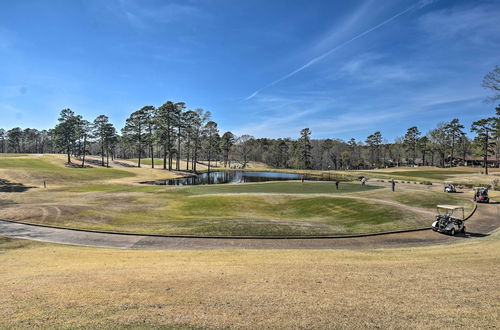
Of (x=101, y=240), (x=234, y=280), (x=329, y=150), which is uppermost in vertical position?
(x=329, y=150)

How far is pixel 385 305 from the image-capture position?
790 centimetres

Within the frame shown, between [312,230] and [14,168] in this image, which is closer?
[312,230]

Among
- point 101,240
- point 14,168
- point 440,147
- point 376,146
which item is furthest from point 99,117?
point 440,147

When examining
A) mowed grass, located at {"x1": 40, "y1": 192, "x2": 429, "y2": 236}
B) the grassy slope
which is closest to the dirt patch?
the grassy slope

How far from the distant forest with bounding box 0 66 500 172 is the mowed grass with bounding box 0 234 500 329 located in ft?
109

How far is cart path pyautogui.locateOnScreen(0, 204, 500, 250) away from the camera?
19484 mm

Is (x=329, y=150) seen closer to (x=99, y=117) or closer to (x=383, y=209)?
(x=99, y=117)

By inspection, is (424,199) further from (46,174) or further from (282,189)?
(46,174)

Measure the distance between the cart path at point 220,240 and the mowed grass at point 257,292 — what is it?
4.44 m

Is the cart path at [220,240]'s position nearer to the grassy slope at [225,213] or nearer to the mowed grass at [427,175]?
the grassy slope at [225,213]

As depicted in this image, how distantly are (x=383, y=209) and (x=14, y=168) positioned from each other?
2948 inches

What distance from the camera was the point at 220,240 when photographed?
68.6 ft

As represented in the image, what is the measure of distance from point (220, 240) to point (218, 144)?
11573cm

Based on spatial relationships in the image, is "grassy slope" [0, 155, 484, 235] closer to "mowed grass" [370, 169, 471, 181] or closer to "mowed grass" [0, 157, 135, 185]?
"mowed grass" [0, 157, 135, 185]
